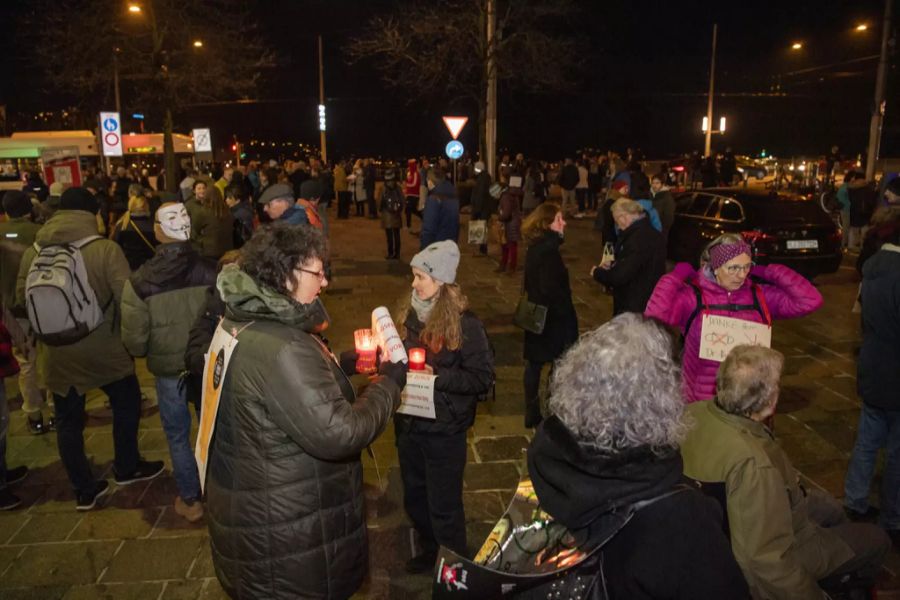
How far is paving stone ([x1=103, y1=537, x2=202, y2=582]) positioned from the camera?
378 centimetres

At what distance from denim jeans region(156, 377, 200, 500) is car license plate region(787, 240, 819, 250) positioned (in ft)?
30.7

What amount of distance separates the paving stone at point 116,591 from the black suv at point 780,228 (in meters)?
9.12

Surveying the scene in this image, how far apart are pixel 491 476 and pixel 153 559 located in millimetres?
2194

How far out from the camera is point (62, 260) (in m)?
4.17

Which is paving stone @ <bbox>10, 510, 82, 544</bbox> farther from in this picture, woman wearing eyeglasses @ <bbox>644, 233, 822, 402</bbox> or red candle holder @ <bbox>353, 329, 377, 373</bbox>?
woman wearing eyeglasses @ <bbox>644, 233, 822, 402</bbox>

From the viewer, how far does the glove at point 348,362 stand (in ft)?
10.9

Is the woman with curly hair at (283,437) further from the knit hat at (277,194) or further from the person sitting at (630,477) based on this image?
the knit hat at (277,194)

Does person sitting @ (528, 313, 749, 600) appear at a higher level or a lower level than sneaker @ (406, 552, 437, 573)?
higher

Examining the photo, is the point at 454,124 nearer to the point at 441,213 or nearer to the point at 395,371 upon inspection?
the point at 441,213

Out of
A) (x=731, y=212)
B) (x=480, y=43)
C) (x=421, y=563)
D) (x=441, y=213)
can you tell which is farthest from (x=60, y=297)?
(x=480, y=43)

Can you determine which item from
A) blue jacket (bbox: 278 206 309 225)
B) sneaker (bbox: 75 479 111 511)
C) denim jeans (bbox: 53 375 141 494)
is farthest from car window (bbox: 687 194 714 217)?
sneaker (bbox: 75 479 111 511)

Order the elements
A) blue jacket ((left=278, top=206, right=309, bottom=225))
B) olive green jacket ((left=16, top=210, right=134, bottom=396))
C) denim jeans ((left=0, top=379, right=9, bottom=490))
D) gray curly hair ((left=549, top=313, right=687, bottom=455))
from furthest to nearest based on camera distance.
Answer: blue jacket ((left=278, top=206, right=309, bottom=225)) < denim jeans ((left=0, top=379, right=9, bottom=490)) < olive green jacket ((left=16, top=210, right=134, bottom=396)) < gray curly hair ((left=549, top=313, right=687, bottom=455))

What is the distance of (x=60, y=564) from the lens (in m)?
3.90

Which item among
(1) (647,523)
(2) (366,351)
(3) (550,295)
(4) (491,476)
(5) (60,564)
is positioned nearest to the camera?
(1) (647,523)
